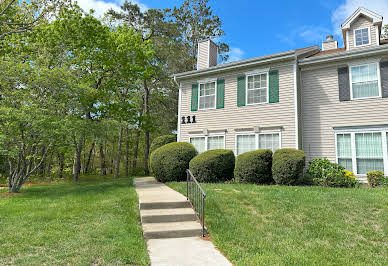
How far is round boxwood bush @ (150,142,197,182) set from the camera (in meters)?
11.4

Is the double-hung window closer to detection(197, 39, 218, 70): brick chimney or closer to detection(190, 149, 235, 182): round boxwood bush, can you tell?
detection(190, 149, 235, 182): round boxwood bush

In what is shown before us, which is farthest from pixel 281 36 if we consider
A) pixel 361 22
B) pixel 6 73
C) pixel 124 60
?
pixel 6 73

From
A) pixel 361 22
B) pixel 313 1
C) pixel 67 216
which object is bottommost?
pixel 67 216

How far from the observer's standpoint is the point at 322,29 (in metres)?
15.2

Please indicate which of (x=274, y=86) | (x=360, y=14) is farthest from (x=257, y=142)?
(x=360, y=14)

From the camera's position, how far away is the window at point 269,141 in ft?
37.7

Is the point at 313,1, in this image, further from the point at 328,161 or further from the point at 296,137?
the point at 328,161

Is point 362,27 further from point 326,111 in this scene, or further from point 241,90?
point 241,90

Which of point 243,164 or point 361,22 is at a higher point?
point 361,22

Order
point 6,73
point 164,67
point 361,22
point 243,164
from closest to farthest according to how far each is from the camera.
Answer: point 6,73
point 243,164
point 361,22
point 164,67

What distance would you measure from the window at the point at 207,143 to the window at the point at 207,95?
1695 mm

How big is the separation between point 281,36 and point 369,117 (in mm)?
6788

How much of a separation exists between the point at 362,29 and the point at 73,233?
13113 mm

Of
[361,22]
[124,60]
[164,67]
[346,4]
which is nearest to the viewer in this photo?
[361,22]
